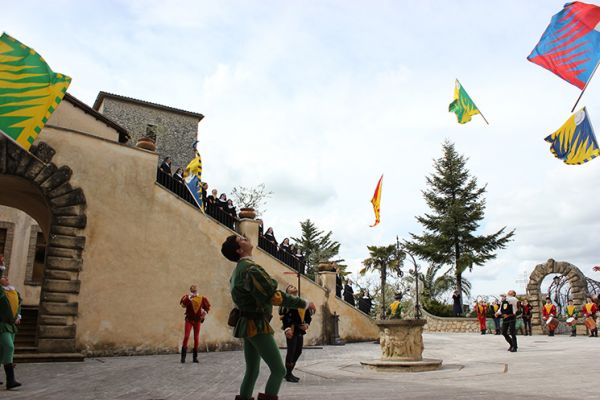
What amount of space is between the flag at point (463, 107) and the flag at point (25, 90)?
482 inches

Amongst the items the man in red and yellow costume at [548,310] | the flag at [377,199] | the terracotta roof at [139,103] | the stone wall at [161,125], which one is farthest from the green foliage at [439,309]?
the terracotta roof at [139,103]

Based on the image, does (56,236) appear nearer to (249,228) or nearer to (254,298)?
(249,228)

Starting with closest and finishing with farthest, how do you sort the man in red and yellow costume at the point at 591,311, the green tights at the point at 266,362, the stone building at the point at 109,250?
the green tights at the point at 266,362 → the stone building at the point at 109,250 → the man in red and yellow costume at the point at 591,311

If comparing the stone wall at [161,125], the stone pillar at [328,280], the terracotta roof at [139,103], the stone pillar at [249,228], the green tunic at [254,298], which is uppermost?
the terracotta roof at [139,103]

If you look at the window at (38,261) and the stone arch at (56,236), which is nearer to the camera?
the stone arch at (56,236)

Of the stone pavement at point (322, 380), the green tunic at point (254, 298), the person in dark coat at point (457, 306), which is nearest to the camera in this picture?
the green tunic at point (254, 298)

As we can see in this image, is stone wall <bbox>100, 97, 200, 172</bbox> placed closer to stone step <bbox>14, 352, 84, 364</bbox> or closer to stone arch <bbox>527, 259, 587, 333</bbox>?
stone arch <bbox>527, 259, 587, 333</bbox>

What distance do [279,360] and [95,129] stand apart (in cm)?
1520

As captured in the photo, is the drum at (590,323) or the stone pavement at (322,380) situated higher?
the drum at (590,323)

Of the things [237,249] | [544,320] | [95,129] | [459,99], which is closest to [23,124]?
[237,249]

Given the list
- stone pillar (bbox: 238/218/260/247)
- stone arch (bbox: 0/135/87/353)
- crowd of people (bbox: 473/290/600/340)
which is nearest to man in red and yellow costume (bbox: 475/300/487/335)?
crowd of people (bbox: 473/290/600/340)

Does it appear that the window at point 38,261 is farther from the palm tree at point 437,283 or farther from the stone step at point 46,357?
the palm tree at point 437,283

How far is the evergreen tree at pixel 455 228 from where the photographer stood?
3775cm

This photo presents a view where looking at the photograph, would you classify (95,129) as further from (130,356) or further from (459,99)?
(459,99)
